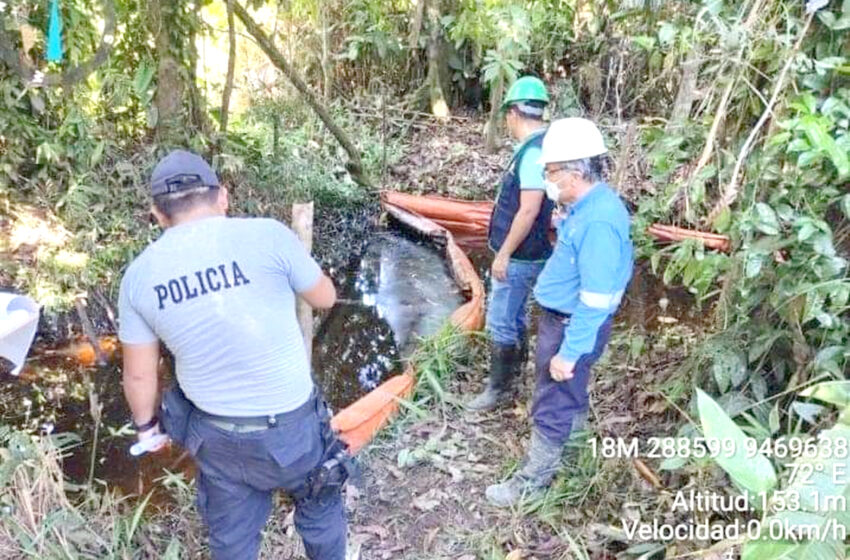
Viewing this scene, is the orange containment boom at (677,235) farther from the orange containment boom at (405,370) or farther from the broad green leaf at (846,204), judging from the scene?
the broad green leaf at (846,204)

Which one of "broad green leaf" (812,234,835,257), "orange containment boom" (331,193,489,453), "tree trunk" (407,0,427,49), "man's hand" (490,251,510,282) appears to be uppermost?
"tree trunk" (407,0,427,49)

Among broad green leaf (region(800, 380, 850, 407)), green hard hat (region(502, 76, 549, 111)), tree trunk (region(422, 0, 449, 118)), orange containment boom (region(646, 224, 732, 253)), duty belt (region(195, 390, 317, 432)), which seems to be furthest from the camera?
tree trunk (region(422, 0, 449, 118))

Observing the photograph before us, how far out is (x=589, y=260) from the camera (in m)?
2.38

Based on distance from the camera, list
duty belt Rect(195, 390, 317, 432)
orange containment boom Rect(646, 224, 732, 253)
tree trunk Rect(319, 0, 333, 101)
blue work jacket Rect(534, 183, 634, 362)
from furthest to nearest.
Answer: tree trunk Rect(319, 0, 333, 101) < orange containment boom Rect(646, 224, 732, 253) < blue work jacket Rect(534, 183, 634, 362) < duty belt Rect(195, 390, 317, 432)

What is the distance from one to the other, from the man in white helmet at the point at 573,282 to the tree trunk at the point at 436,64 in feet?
21.4

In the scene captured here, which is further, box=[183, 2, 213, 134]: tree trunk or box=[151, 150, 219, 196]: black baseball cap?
box=[183, 2, 213, 134]: tree trunk

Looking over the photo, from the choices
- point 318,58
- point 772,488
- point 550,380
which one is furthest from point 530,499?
point 318,58

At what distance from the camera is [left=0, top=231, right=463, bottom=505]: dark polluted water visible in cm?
355

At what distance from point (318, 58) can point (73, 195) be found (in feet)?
15.6

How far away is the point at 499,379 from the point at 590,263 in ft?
4.33

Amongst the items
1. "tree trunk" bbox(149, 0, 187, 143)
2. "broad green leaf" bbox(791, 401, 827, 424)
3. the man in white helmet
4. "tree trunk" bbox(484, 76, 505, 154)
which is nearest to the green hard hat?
the man in white helmet

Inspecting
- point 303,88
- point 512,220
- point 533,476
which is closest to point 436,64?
point 303,88

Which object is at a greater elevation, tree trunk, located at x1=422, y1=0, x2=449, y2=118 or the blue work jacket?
tree trunk, located at x1=422, y1=0, x2=449, y2=118

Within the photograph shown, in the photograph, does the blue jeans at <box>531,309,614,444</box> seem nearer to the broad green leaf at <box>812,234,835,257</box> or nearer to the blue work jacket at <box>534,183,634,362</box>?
the blue work jacket at <box>534,183,634,362</box>
